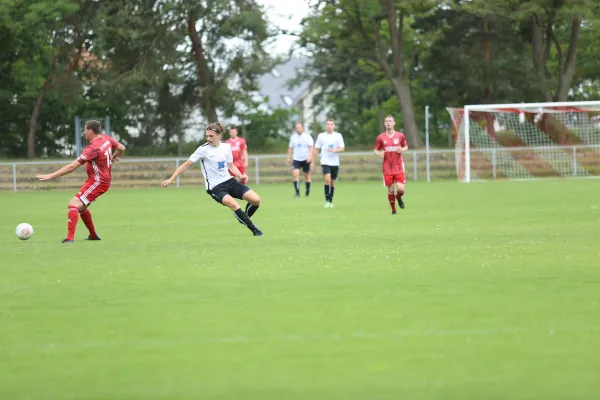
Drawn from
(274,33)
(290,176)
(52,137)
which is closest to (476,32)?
(274,33)

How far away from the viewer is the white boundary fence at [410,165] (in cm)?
4362

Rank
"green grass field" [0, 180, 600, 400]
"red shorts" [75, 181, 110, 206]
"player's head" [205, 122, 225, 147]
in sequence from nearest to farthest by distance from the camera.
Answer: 1. "green grass field" [0, 180, 600, 400]
2. "red shorts" [75, 181, 110, 206]
3. "player's head" [205, 122, 225, 147]

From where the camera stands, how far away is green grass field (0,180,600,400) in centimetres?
593

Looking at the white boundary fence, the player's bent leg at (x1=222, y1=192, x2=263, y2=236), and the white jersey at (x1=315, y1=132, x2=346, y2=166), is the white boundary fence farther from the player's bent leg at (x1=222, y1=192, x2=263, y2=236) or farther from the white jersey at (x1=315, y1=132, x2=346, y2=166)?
the player's bent leg at (x1=222, y1=192, x2=263, y2=236)

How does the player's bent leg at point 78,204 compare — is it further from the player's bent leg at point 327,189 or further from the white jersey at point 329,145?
the white jersey at point 329,145

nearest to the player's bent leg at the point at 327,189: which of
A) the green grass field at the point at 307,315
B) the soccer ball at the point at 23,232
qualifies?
the green grass field at the point at 307,315

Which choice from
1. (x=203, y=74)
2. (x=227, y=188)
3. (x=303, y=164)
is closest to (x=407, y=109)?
(x=203, y=74)

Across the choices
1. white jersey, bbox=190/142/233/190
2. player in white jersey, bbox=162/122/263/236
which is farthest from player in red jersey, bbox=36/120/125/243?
white jersey, bbox=190/142/233/190

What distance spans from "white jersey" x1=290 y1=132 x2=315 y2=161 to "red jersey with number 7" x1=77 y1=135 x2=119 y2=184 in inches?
580

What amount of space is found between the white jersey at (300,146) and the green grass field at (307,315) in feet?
45.9

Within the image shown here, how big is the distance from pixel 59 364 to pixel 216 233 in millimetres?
10896

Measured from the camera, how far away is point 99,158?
16.2 metres

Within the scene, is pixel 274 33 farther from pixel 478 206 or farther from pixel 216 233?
pixel 216 233

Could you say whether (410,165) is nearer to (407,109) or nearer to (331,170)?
(407,109)
